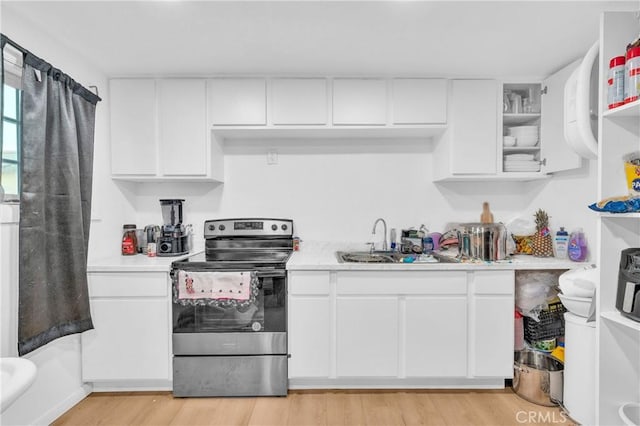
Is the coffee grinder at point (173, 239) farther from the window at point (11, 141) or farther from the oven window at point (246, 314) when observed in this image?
the window at point (11, 141)

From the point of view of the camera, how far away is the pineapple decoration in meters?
2.53

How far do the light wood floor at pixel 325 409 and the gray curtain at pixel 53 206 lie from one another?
0.55 m

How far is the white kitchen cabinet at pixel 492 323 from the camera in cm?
224

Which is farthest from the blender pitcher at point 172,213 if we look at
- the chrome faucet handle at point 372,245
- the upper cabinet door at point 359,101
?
the chrome faucet handle at point 372,245

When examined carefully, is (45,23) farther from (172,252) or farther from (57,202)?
(172,252)

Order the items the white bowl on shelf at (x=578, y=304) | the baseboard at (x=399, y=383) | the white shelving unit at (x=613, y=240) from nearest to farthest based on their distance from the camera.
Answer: the white shelving unit at (x=613, y=240), the white bowl on shelf at (x=578, y=304), the baseboard at (x=399, y=383)

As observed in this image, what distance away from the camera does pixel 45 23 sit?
6.22ft

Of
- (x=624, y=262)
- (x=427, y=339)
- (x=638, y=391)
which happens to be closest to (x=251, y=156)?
(x=427, y=339)

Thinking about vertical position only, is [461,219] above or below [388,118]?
below

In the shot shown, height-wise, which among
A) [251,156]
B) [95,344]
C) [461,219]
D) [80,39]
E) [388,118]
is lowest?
[95,344]

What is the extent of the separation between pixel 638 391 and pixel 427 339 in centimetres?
102

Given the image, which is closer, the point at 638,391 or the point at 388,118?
the point at 638,391

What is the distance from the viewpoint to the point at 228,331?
223 centimetres

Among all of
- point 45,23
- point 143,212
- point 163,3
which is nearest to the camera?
point 163,3
